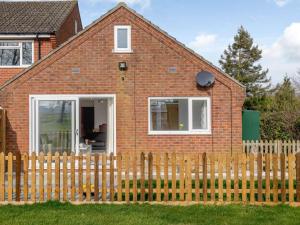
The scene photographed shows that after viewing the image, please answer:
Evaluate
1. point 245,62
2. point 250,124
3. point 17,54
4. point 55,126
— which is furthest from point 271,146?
point 245,62

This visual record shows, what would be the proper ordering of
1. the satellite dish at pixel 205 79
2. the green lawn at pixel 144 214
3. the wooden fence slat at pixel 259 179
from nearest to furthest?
the green lawn at pixel 144 214 → the wooden fence slat at pixel 259 179 → the satellite dish at pixel 205 79

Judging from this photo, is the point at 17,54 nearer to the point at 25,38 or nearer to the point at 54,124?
the point at 25,38

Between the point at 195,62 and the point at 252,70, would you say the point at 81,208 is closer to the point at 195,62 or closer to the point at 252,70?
the point at 195,62

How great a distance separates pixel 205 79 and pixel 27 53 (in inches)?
425

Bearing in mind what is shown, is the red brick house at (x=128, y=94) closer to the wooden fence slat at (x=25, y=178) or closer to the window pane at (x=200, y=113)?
the window pane at (x=200, y=113)

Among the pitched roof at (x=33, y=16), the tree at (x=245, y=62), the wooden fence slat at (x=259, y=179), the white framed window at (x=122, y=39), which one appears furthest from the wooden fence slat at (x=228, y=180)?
the tree at (x=245, y=62)

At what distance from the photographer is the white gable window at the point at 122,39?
1623 cm

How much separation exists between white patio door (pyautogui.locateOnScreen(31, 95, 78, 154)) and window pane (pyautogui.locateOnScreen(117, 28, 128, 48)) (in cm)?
272

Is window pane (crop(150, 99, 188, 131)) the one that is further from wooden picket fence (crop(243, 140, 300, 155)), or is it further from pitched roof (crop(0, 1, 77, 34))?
pitched roof (crop(0, 1, 77, 34))

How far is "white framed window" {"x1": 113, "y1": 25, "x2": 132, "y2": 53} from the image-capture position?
1623 centimetres

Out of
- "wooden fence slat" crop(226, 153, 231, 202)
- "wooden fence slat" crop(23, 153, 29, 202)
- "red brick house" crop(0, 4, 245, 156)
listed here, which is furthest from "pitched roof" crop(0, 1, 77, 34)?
"wooden fence slat" crop(226, 153, 231, 202)

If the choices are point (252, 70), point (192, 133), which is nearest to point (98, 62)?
point (192, 133)

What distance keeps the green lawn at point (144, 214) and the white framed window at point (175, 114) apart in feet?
23.2

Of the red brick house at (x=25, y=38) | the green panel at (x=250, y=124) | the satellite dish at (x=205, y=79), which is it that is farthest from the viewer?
the red brick house at (x=25, y=38)
